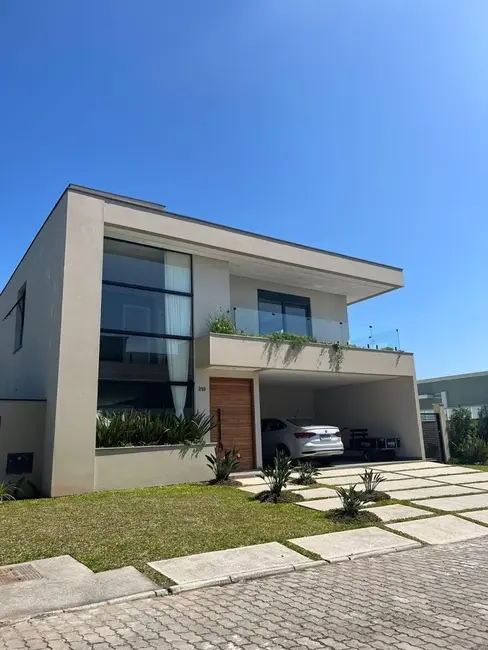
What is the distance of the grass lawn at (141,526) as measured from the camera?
18.4 feet

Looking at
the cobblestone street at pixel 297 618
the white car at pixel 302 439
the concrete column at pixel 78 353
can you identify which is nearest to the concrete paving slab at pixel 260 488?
the white car at pixel 302 439

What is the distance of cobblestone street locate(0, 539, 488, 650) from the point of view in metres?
3.33

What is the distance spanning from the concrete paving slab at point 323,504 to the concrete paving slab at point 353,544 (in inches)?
58.6

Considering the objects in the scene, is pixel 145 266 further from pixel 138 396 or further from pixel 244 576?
pixel 244 576

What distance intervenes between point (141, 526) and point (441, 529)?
435 cm

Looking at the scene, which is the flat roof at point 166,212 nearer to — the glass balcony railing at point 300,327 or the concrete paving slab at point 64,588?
the glass balcony railing at point 300,327

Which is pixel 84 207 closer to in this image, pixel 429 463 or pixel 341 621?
pixel 341 621

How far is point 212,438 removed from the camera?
1324 centimetres

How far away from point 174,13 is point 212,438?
986cm

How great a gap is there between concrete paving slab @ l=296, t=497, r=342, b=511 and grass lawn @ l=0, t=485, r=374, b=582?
0.87 ft

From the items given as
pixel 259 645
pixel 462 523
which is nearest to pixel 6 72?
pixel 259 645

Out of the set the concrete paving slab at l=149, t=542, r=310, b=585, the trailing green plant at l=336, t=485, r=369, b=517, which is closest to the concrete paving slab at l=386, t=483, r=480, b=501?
the trailing green plant at l=336, t=485, r=369, b=517

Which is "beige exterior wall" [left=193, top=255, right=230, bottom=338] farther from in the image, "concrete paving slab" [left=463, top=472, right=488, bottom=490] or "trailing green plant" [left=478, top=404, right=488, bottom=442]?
"trailing green plant" [left=478, top=404, right=488, bottom=442]

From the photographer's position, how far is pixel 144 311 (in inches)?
491
